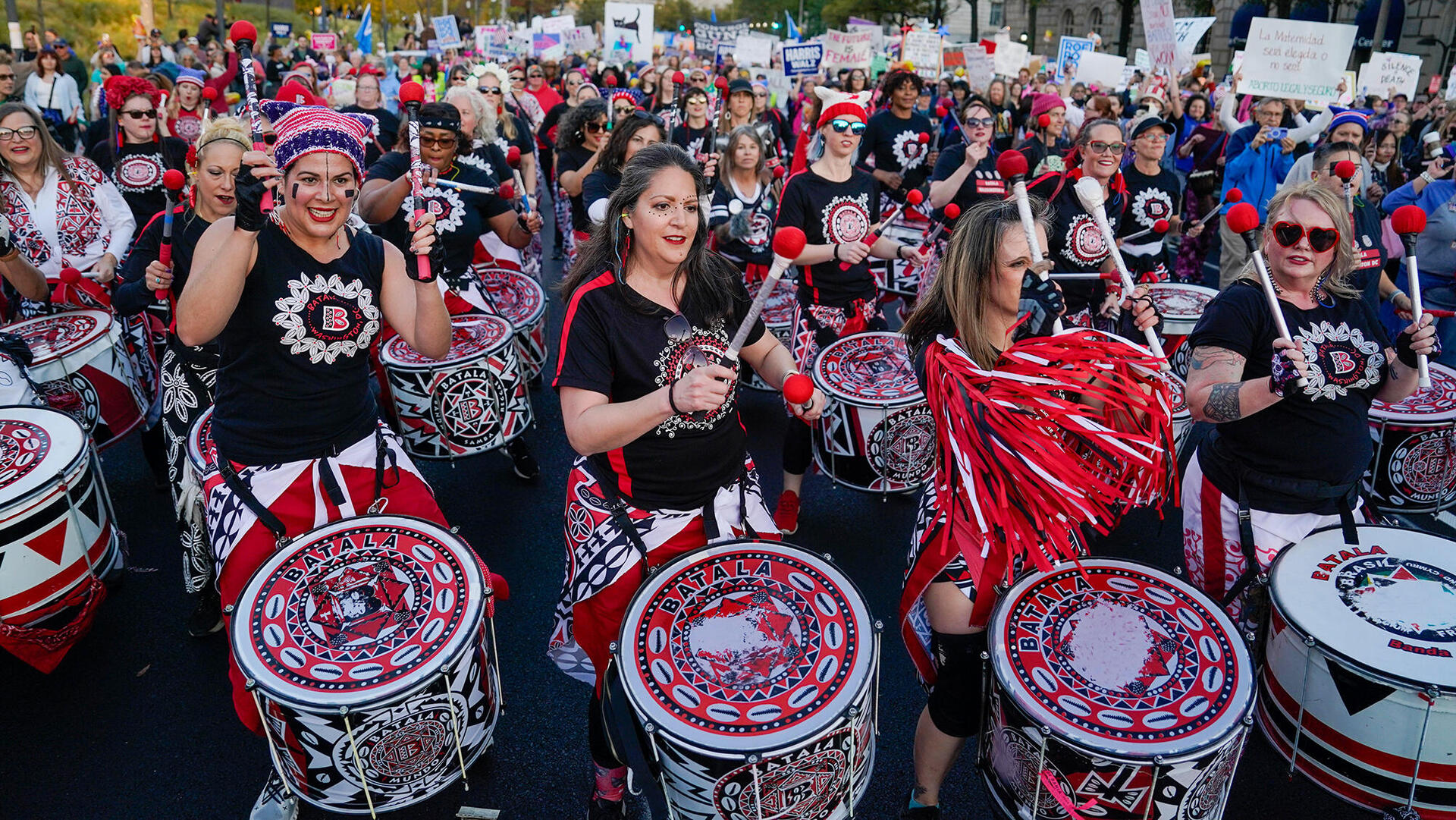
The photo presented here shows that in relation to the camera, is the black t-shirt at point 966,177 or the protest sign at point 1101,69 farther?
the protest sign at point 1101,69

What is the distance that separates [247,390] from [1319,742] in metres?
3.21

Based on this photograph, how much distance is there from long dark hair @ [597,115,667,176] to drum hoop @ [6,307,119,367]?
267cm

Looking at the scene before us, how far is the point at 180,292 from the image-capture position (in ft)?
12.2

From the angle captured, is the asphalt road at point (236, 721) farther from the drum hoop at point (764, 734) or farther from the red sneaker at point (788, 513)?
the drum hoop at point (764, 734)

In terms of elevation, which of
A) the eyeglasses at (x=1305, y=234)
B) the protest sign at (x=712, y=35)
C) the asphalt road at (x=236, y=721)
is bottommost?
the asphalt road at (x=236, y=721)

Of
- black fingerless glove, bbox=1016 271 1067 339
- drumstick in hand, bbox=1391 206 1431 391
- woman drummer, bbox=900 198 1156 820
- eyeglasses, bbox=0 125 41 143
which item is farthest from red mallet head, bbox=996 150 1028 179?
eyeglasses, bbox=0 125 41 143

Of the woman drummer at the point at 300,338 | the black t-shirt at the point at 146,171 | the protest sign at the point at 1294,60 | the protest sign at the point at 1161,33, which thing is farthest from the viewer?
the protest sign at the point at 1161,33

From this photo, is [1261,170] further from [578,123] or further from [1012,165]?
[1012,165]

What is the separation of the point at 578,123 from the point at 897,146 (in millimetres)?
2696

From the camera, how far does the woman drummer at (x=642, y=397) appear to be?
254 centimetres

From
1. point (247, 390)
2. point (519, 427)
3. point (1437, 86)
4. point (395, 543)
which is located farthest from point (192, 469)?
point (1437, 86)

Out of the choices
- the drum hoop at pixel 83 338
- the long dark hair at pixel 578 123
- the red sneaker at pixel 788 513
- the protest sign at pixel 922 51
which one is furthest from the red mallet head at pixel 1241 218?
the protest sign at pixel 922 51

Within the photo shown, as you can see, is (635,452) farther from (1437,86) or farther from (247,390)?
(1437,86)

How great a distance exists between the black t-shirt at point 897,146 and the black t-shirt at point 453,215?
12.2 feet
